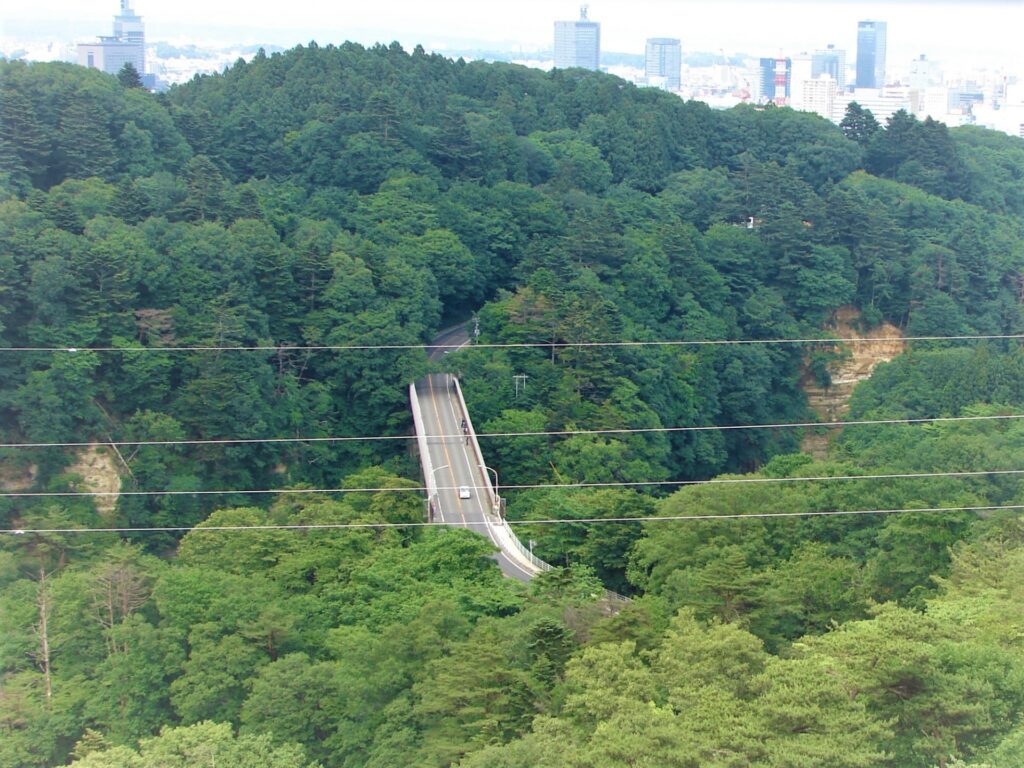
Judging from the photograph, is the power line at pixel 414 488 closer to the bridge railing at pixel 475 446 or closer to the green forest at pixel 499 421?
the green forest at pixel 499 421

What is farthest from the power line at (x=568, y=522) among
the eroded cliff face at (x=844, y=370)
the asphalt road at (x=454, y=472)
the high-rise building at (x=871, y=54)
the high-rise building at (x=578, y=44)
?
the high-rise building at (x=578, y=44)

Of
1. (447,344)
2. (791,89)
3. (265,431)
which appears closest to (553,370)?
(447,344)

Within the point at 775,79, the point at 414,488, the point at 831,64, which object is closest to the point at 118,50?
the point at 414,488

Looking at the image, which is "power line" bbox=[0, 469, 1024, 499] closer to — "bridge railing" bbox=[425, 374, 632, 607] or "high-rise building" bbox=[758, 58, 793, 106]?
"bridge railing" bbox=[425, 374, 632, 607]

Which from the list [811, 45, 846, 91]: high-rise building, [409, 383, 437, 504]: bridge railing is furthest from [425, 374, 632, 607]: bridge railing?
[811, 45, 846, 91]: high-rise building

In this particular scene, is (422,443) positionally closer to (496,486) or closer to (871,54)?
(496,486)
